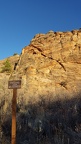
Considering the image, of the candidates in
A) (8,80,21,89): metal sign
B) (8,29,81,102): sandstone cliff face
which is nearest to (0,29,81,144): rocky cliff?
(8,29,81,102): sandstone cliff face

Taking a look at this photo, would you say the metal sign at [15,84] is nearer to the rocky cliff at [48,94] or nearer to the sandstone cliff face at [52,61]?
the rocky cliff at [48,94]

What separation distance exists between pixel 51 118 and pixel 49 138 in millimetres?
1299

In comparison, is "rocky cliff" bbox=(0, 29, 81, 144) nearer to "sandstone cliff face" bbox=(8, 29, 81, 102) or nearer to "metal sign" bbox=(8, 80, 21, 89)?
"sandstone cliff face" bbox=(8, 29, 81, 102)

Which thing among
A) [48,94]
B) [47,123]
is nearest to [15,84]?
[47,123]

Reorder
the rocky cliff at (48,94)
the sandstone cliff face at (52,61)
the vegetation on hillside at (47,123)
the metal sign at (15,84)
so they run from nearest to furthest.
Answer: the metal sign at (15,84), the vegetation on hillside at (47,123), the rocky cliff at (48,94), the sandstone cliff face at (52,61)

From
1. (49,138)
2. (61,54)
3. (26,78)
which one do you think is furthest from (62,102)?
(61,54)

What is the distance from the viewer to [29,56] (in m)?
23.6

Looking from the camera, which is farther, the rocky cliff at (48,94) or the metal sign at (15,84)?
the rocky cliff at (48,94)

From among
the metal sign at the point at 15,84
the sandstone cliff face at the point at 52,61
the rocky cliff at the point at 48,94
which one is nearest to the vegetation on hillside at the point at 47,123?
the rocky cliff at the point at 48,94

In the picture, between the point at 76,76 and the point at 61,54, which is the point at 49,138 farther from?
the point at 61,54

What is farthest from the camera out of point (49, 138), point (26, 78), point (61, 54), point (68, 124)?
point (61, 54)

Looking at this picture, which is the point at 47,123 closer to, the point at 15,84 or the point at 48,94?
the point at 15,84

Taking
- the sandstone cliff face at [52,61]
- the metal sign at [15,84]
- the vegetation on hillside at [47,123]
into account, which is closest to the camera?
the metal sign at [15,84]

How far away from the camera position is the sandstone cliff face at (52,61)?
69.2 ft
